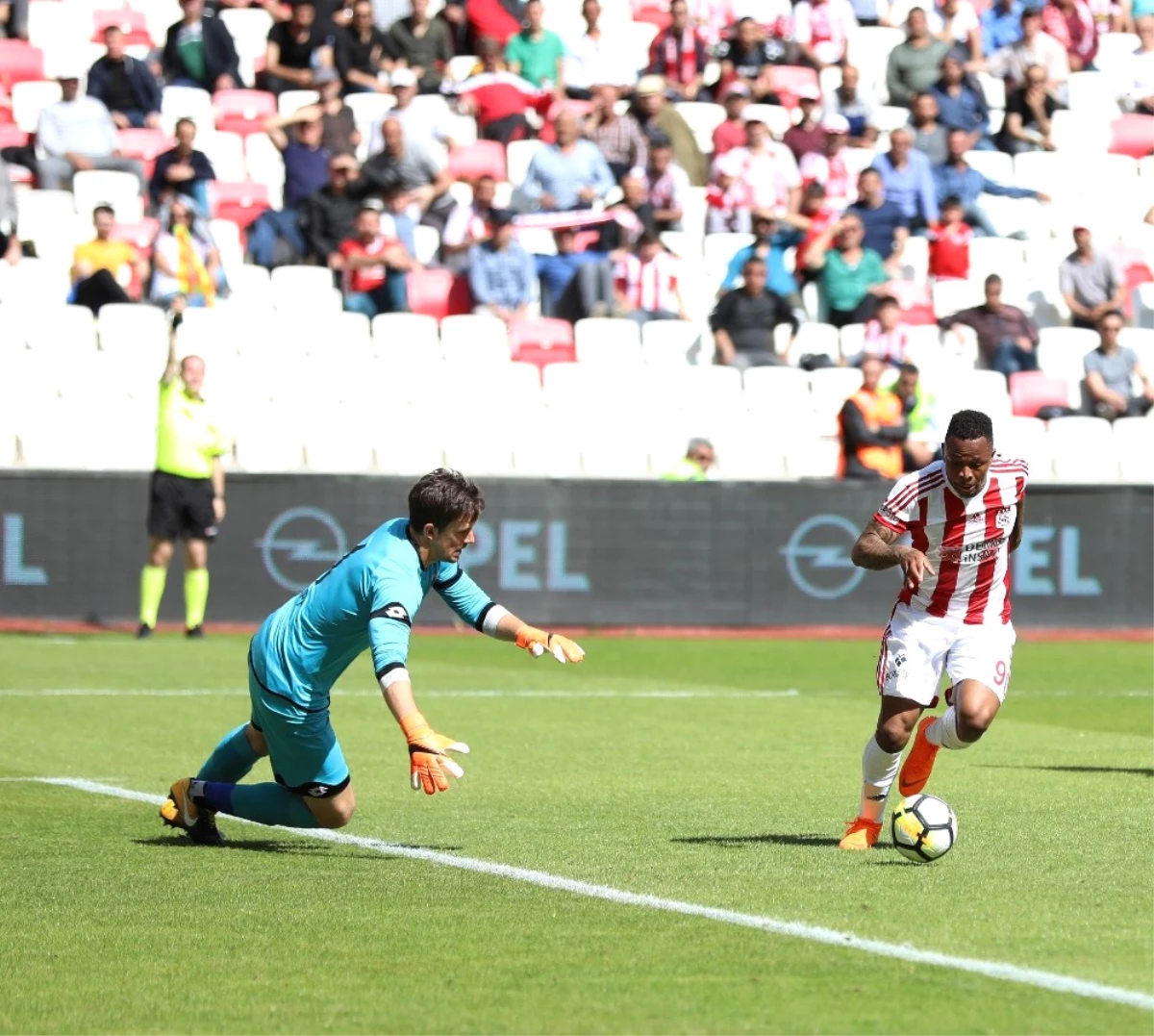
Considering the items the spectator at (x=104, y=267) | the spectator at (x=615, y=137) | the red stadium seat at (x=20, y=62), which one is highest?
the red stadium seat at (x=20, y=62)

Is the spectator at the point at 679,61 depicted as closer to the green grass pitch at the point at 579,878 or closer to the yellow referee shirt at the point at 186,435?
the yellow referee shirt at the point at 186,435

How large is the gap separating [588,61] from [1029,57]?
18.3 ft

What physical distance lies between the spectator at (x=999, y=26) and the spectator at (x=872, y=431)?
7.82 metres

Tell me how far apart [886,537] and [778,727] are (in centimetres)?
501

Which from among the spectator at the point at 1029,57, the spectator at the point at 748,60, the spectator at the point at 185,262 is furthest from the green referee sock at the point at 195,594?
the spectator at the point at 1029,57

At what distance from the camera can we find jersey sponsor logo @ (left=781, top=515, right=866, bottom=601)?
1975 cm

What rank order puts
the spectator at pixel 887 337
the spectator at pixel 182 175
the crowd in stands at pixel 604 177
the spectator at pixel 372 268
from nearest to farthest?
the spectator at pixel 182 175 < the spectator at pixel 372 268 < the crowd in stands at pixel 604 177 < the spectator at pixel 887 337

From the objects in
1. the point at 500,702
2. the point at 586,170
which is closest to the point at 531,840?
the point at 500,702

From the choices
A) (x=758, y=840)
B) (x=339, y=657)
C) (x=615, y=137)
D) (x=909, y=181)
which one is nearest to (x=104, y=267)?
(x=615, y=137)

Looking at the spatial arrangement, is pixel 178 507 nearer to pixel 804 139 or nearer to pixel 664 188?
pixel 664 188

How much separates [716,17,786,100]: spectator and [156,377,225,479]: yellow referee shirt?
9055mm

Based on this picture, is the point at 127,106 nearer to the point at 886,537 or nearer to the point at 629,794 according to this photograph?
the point at 629,794

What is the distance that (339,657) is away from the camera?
24.9 feet

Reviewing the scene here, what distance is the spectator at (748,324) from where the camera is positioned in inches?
843
